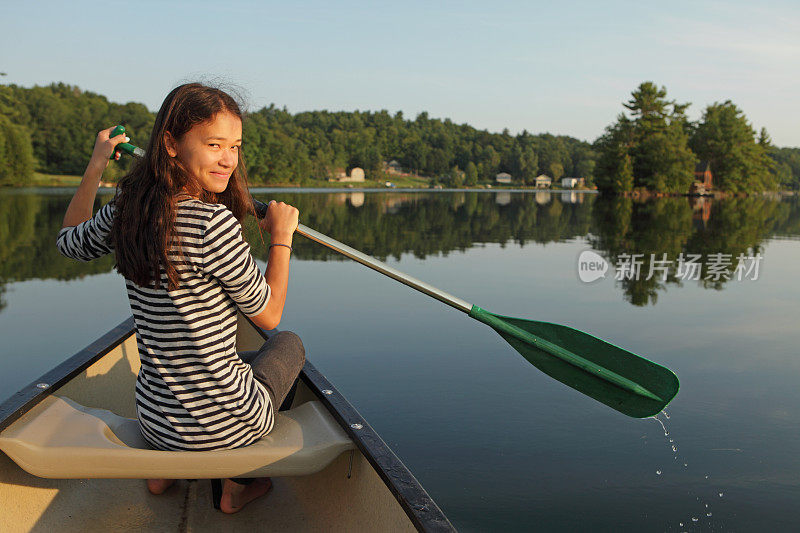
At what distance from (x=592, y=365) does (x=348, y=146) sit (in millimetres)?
94809

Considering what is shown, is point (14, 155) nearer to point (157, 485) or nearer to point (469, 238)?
point (469, 238)

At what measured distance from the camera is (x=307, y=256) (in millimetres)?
11258

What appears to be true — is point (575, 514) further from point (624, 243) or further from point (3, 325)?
point (624, 243)

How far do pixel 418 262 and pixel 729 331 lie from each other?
5.13m

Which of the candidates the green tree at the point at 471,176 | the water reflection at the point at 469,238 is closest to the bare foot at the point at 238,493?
the water reflection at the point at 469,238

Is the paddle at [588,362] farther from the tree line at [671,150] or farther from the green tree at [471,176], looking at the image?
the green tree at [471,176]

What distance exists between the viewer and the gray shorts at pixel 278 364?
2.12 metres

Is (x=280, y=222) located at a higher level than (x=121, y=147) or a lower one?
lower

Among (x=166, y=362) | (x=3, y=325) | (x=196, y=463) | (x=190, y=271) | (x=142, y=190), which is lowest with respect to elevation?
(x=3, y=325)

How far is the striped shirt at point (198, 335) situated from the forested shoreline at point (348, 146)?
42.0 meters

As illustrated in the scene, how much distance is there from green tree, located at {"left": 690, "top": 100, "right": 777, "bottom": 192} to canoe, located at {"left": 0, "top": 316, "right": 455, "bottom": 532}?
202 ft

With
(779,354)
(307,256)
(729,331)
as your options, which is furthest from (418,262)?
(779,354)

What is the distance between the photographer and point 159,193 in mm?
1718

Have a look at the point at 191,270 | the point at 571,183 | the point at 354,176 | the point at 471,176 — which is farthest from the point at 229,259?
the point at 571,183
